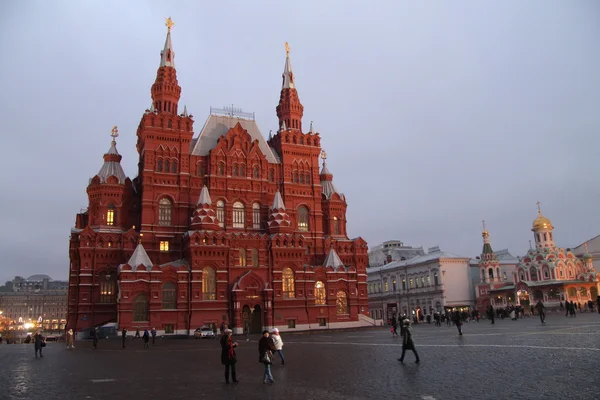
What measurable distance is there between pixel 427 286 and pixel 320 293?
32.1 metres

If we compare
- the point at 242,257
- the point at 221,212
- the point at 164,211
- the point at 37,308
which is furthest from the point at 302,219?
the point at 37,308

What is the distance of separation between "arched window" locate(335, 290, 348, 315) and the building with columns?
33831 millimetres

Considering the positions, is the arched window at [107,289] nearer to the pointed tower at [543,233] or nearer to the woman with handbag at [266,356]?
the woman with handbag at [266,356]

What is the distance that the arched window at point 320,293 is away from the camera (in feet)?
196

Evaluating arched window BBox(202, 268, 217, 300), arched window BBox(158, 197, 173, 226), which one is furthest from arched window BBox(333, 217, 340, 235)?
arched window BBox(158, 197, 173, 226)

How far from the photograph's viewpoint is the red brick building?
52906mm

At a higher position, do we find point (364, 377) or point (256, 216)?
point (256, 216)

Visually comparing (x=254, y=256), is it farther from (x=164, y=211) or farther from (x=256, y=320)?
(x=164, y=211)

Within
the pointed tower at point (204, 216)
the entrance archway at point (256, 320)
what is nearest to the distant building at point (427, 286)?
the entrance archway at point (256, 320)

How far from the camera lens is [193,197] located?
59625 mm

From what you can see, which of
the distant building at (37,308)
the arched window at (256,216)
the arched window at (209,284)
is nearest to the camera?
the arched window at (209,284)

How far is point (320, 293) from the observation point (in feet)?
197

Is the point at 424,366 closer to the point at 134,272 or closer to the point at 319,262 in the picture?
the point at 134,272

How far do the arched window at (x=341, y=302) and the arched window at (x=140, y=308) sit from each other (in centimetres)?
2249
